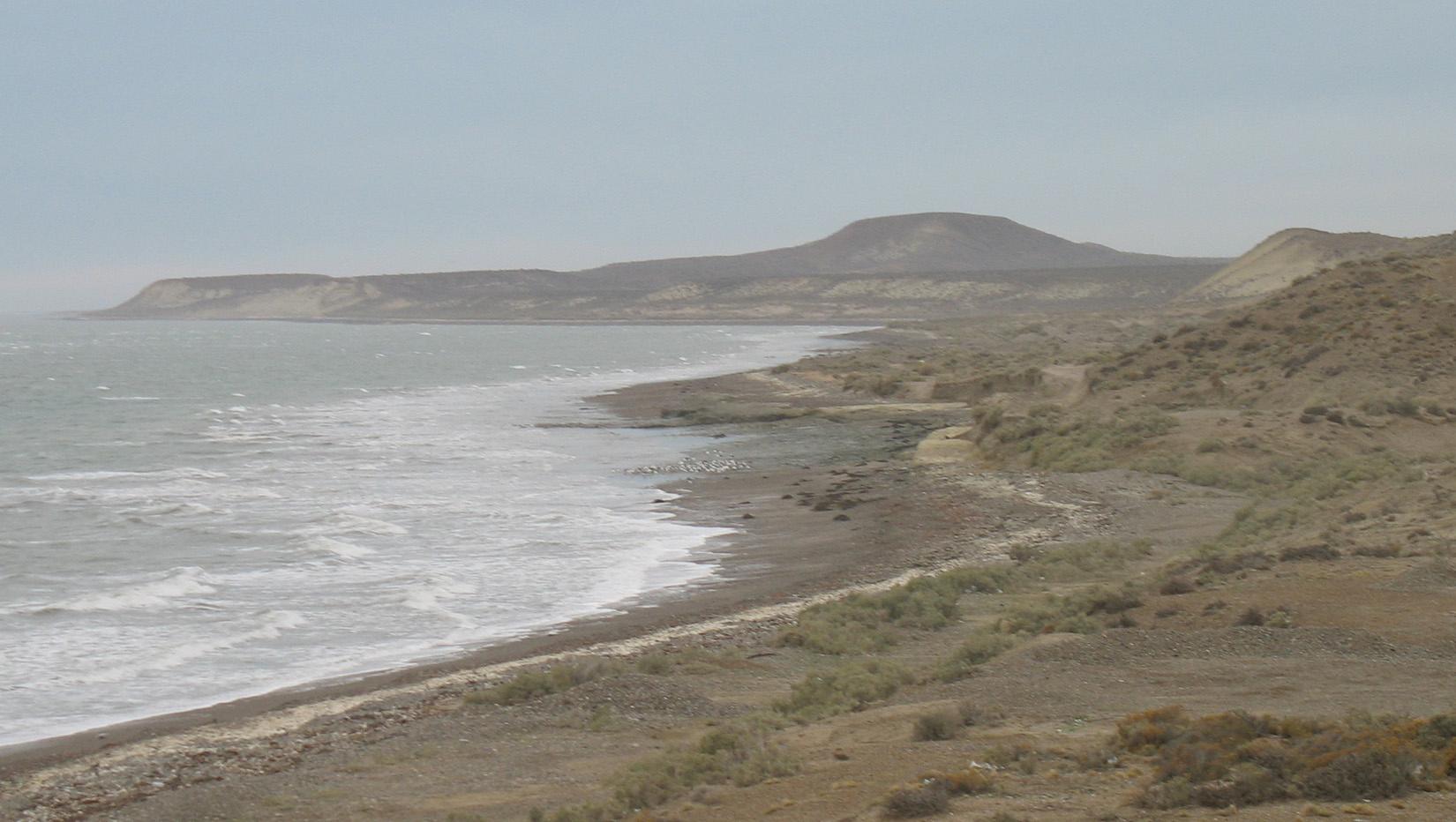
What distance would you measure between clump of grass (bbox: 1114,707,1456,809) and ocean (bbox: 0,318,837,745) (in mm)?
8502

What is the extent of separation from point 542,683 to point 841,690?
99.3 inches

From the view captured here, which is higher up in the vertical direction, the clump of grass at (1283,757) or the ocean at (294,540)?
the clump of grass at (1283,757)

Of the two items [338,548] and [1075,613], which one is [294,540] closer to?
[338,548]

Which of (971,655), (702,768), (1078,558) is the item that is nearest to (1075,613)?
(971,655)

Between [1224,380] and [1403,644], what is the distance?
76.8 feet

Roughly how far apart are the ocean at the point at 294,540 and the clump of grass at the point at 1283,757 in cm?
850

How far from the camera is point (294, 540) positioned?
21641 mm

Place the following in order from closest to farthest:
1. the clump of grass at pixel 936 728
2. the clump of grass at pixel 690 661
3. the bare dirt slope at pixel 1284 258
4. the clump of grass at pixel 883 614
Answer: the clump of grass at pixel 936 728, the clump of grass at pixel 690 661, the clump of grass at pixel 883 614, the bare dirt slope at pixel 1284 258

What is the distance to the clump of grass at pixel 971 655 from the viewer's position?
10859mm

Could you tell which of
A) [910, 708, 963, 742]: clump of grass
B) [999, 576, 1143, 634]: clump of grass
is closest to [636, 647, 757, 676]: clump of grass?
[999, 576, 1143, 634]: clump of grass

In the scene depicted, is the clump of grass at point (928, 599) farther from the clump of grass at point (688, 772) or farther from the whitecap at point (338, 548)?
the whitecap at point (338, 548)

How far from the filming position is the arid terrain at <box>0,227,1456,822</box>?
7.47 metres

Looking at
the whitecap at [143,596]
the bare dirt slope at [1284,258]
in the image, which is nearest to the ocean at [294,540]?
the whitecap at [143,596]

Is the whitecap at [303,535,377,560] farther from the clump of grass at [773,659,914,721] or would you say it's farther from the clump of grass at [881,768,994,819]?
the clump of grass at [881,768,994,819]
